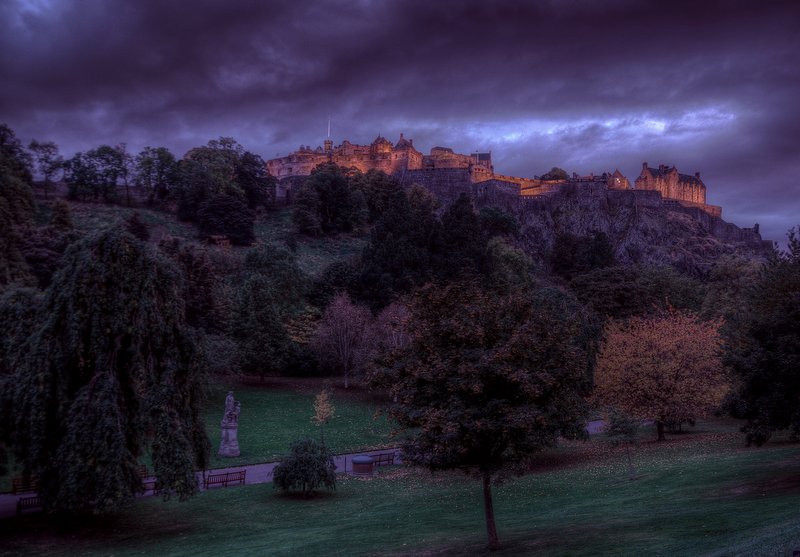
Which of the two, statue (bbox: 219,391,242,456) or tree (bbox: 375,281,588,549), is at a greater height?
tree (bbox: 375,281,588,549)

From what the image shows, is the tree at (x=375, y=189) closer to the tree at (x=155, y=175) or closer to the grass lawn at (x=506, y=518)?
the tree at (x=155, y=175)

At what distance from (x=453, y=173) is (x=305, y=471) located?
4185 inches

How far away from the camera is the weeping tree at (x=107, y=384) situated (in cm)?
1827

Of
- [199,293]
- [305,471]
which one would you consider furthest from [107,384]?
[199,293]

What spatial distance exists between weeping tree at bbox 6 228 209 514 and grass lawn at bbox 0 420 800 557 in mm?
1922

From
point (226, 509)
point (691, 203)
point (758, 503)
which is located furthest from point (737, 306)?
point (691, 203)

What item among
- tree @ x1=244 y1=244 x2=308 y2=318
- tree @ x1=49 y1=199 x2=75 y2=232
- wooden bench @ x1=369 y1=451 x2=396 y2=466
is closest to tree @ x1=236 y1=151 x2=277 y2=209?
tree @ x1=49 y1=199 x2=75 y2=232

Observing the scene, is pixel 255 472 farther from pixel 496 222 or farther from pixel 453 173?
pixel 453 173

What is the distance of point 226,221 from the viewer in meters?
79.9

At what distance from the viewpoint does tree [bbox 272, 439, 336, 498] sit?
24.5m

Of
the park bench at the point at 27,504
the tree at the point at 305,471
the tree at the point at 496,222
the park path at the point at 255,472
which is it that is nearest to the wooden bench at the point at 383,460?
the park path at the point at 255,472

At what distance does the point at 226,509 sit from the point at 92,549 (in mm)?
5450

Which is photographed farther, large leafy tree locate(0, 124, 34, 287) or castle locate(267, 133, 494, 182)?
castle locate(267, 133, 494, 182)

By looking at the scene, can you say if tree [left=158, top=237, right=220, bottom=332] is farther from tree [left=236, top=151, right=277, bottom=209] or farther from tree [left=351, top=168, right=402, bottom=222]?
tree [left=351, top=168, right=402, bottom=222]
